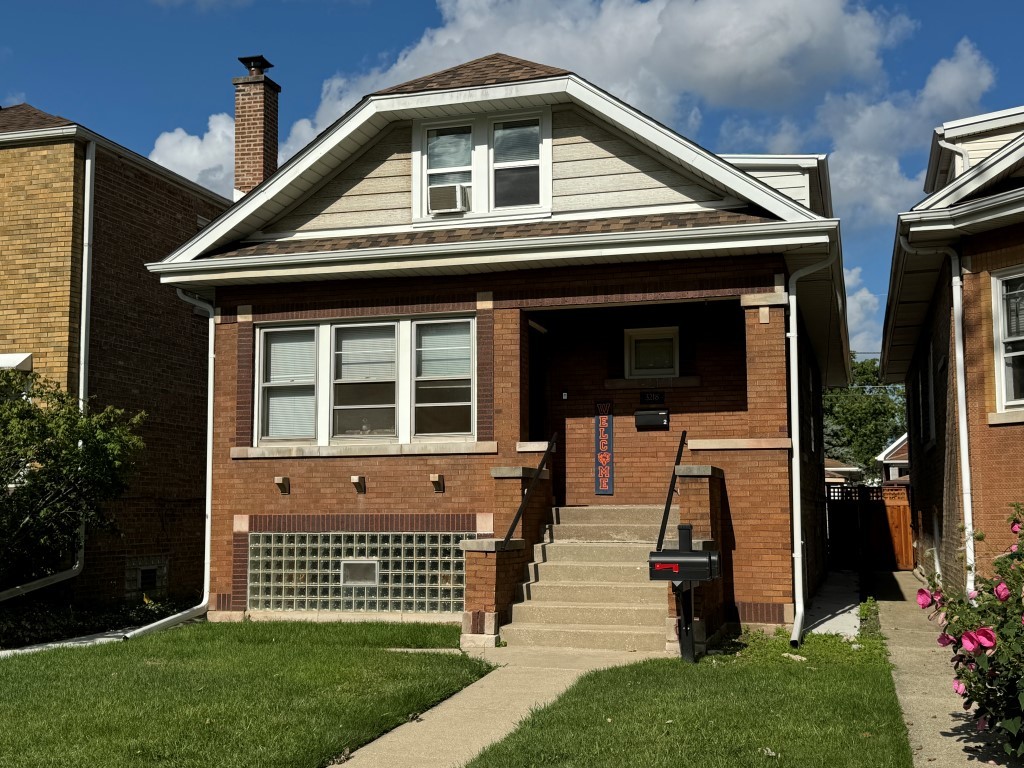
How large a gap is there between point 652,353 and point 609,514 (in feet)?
7.44

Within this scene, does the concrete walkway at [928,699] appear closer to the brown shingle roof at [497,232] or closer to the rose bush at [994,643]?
the rose bush at [994,643]

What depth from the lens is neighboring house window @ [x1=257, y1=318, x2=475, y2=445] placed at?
1345cm

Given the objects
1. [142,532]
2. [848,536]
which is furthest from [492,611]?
[848,536]

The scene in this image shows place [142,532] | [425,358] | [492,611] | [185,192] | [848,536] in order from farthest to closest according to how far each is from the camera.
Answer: [848,536], [185,192], [142,532], [425,358], [492,611]

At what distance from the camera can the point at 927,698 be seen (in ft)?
27.1

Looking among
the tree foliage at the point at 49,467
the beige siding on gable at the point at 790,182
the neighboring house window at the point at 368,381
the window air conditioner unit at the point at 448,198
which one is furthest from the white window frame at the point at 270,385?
the beige siding on gable at the point at 790,182

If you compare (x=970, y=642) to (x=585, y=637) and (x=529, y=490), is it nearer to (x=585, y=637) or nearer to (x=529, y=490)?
(x=585, y=637)

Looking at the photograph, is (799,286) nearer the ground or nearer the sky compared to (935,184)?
nearer the ground

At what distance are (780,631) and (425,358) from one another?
209 inches

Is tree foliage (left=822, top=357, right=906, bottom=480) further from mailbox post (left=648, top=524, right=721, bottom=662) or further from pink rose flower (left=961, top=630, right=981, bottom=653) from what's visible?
pink rose flower (left=961, top=630, right=981, bottom=653)

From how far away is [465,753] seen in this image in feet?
22.5

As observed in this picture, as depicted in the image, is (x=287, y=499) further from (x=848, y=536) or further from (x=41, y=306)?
(x=848, y=536)

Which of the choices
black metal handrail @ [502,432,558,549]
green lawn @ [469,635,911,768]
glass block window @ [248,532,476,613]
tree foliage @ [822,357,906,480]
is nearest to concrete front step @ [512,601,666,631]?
black metal handrail @ [502,432,558,549]

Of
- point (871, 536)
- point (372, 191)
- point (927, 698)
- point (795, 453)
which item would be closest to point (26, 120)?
point (372, 191)
